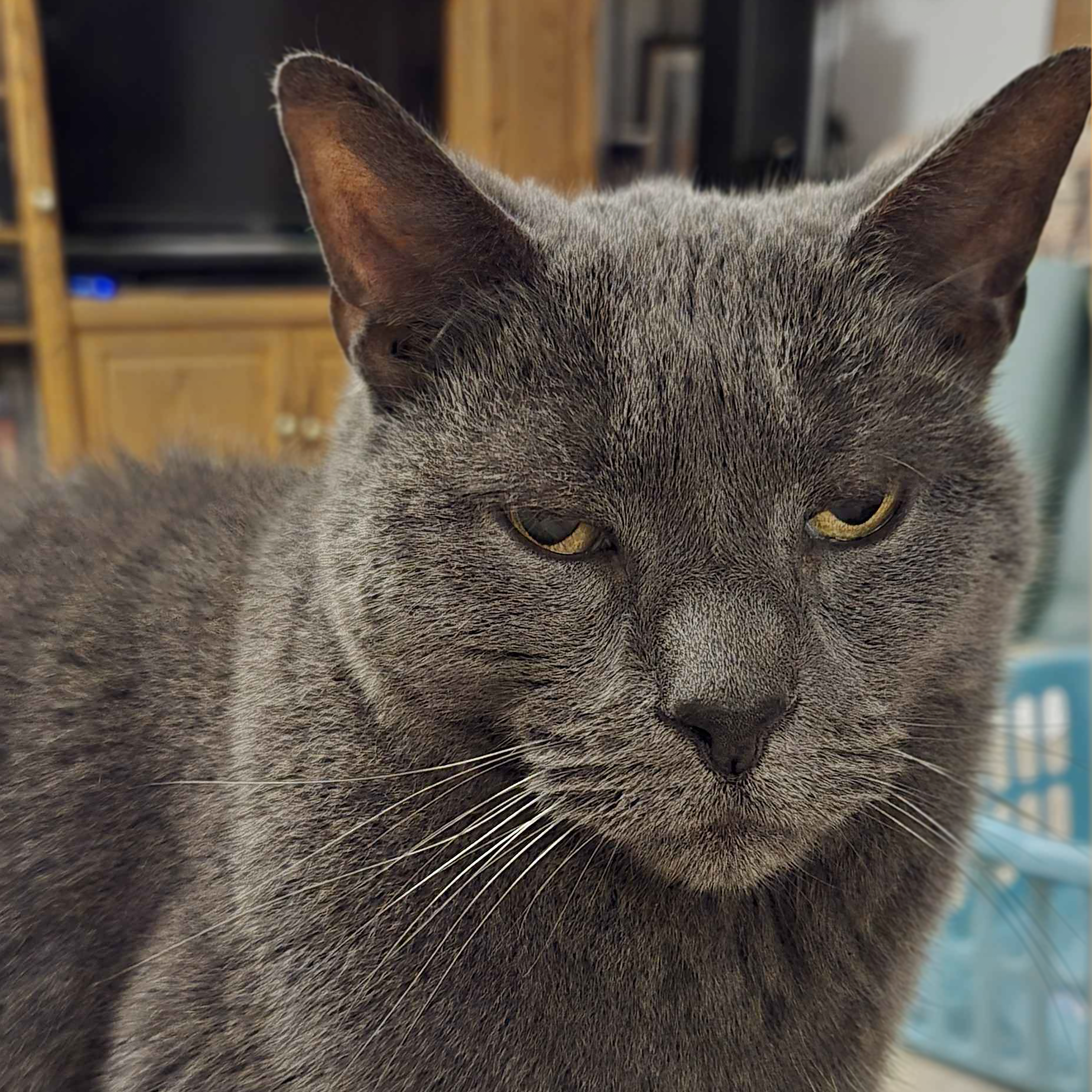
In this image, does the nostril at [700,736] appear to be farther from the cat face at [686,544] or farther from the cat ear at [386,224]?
the cat ear at [386,224]

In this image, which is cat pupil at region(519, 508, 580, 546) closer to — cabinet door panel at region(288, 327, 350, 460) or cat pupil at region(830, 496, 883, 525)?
cat pupil at region(830, 496, 883, 525)

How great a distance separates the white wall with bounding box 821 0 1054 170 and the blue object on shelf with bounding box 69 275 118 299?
157 centimetres

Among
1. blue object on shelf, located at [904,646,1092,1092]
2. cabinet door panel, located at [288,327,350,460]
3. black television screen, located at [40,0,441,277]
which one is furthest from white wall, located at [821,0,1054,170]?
blue object on shelf, located at [904,646,1092,1092]

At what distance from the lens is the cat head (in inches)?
21.4

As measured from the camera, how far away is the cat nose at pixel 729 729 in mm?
518

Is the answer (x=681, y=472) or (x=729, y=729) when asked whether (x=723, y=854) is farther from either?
(x=681, y=472)

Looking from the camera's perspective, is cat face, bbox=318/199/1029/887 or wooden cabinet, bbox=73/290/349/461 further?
wooden cabinet, bbox=73/290/349/461

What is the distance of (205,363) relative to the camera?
246 centimetres

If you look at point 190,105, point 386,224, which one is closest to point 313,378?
point 190,105

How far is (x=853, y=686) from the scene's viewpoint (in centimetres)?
56

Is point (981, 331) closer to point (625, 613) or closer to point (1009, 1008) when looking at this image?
point (625, 613)

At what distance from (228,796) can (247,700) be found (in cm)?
6

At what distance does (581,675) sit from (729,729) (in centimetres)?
8

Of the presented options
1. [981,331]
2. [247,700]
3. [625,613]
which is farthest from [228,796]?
[981,331]
